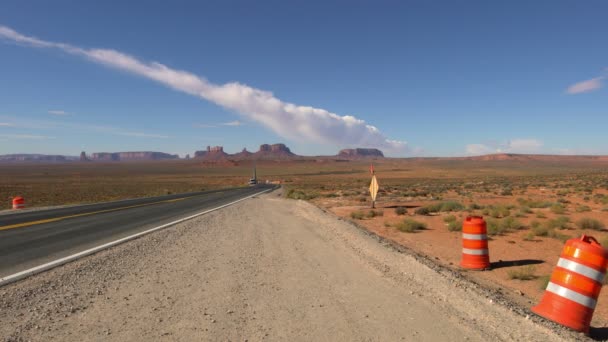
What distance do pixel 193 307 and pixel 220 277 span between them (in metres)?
1.36

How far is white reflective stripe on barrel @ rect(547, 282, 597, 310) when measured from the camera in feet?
14.0

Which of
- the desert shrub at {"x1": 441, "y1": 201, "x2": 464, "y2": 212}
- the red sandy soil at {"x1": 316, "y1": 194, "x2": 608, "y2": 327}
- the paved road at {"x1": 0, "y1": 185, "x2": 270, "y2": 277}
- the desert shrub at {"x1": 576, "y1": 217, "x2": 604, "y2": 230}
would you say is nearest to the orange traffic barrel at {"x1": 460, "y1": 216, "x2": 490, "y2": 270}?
the red sandy soil at {"x1": 316, "y1": 194, "x2": 608, "y2": 327}

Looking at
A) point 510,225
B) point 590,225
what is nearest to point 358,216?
point 510,225

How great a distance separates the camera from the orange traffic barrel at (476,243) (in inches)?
290

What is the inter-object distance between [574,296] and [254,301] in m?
3.95

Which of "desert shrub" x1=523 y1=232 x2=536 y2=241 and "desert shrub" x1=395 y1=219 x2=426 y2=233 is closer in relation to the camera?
"desert shrub" x1=523 y1=232 x2=536 y2=241

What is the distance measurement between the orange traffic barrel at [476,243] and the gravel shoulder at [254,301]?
49.5 inches

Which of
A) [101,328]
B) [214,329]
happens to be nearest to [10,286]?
[101,328]

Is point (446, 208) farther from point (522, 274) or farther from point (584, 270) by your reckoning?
point (584, 270)

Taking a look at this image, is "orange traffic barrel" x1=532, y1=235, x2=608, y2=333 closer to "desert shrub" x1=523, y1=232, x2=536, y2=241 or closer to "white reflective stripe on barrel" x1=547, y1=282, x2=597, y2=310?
"white reflective stripe on barrel" x1=547, y1=282, x2=597, y2=310

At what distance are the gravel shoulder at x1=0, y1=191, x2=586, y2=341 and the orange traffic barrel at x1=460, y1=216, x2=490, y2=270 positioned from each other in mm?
1258

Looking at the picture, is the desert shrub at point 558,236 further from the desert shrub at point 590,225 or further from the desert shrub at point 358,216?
the desert shrub at point 358,216

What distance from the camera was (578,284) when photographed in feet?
14.3

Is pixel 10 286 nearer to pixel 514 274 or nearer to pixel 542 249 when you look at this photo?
pixel 514 274
